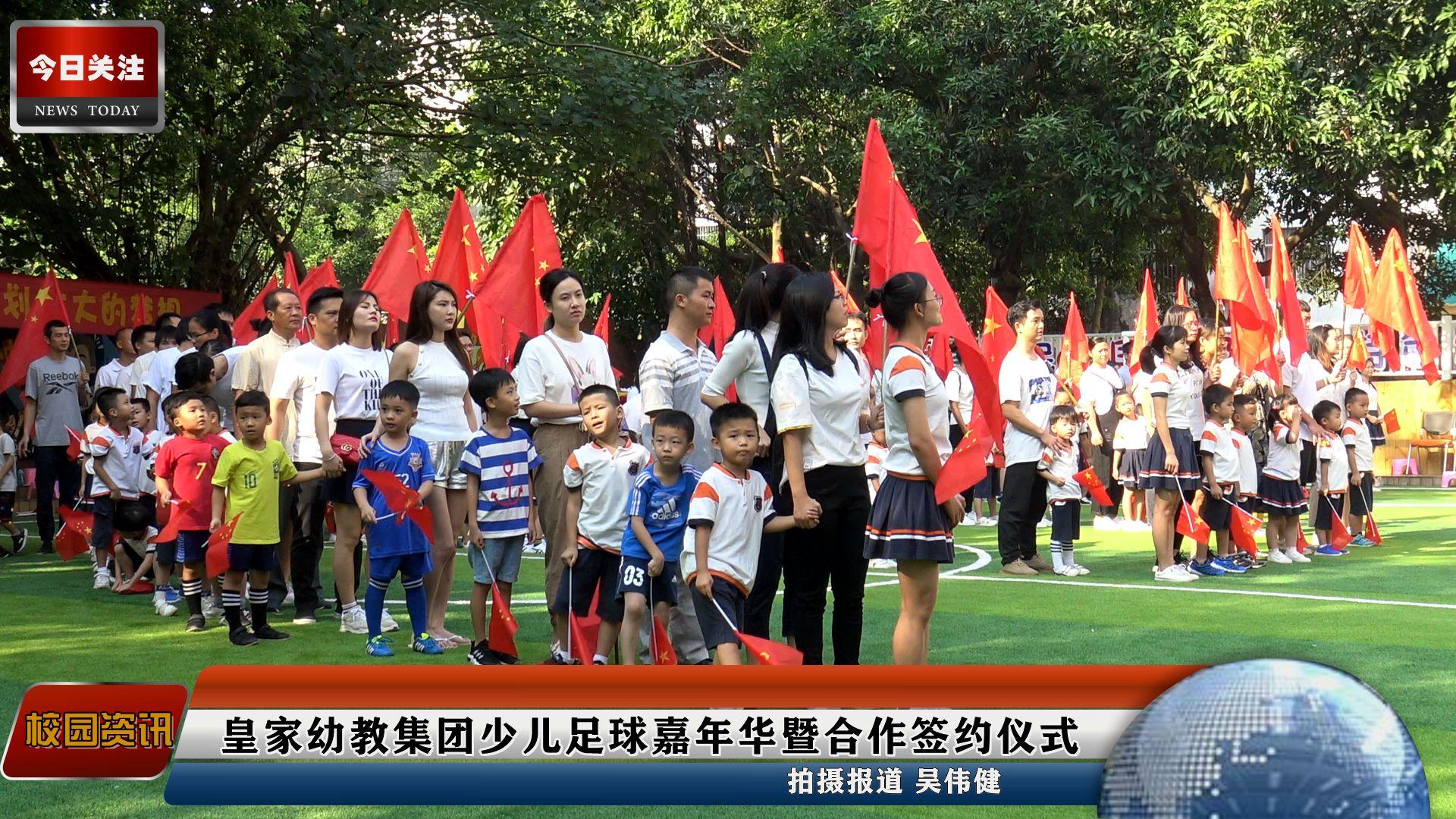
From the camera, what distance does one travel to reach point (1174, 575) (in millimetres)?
9727

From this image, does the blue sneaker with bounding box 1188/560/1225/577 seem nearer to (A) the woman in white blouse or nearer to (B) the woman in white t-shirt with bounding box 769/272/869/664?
(A) the woman in white blouse

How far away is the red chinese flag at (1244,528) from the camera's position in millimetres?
10219

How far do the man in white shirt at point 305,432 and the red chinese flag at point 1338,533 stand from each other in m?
7.71

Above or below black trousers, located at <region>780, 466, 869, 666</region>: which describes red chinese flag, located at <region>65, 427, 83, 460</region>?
above

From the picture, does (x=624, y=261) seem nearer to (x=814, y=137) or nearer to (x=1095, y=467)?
(x=814, y=137)

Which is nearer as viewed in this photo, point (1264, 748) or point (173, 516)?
point (1264, 748)

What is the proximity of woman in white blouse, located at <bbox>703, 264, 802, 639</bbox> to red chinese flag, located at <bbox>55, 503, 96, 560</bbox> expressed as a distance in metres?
6.05

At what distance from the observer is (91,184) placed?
1789 centimetres

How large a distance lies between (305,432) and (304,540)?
721 millimetres

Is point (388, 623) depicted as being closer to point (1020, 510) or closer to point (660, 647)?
point (660, 647)

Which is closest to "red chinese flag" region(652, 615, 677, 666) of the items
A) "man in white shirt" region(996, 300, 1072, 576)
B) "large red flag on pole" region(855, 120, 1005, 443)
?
"large red flag on pole" region(855, 120, 1005, 443)

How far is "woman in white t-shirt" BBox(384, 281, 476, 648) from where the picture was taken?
702 cm

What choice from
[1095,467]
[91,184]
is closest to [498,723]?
[1095,467]

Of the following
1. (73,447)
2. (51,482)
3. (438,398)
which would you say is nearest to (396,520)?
(438,398)
